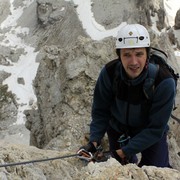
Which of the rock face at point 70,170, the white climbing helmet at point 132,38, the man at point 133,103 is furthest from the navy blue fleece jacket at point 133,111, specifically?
the rock face at point 70,170

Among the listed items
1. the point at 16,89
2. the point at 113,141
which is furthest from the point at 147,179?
the point at 16,89

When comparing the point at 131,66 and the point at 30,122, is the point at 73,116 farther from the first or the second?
the point at 131,66

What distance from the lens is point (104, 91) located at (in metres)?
5.13

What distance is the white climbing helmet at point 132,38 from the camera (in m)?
4.66

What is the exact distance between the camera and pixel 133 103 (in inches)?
189

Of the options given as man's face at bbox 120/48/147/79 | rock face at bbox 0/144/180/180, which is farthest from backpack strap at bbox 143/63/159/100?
rock face at bbox 0/144/180/180

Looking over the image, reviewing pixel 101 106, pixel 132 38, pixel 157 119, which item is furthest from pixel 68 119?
pixel 132 38

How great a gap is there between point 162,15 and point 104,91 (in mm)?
42321

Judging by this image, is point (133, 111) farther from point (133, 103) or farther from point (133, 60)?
point (133, 60)

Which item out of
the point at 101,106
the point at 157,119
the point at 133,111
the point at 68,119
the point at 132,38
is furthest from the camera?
the point at 68,119

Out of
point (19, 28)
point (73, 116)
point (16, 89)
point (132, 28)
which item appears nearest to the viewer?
point (132, 28)

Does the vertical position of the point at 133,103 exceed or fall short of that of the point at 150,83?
it falls short

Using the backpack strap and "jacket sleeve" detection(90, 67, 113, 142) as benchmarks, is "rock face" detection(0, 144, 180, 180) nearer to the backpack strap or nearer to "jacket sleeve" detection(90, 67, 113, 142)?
"jacket sleeve" detection(90, 67, 113, 142)

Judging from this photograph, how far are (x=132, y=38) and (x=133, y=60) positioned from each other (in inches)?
13.6
